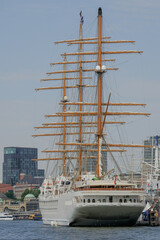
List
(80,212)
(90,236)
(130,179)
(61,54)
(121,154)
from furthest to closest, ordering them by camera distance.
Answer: (61,54) < (121,154) < (130,179) < (80,212) < (90,236)

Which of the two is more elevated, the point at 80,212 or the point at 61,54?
the point at 61,54

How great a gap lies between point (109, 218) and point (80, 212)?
4154 mm

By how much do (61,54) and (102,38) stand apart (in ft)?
79.0

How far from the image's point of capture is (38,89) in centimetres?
13362

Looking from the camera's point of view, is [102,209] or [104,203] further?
[102,209]

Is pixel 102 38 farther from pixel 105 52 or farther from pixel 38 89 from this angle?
pixel 38 89

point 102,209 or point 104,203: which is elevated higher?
point 104,203

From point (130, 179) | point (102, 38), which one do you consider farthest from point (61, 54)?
point (130, 179)

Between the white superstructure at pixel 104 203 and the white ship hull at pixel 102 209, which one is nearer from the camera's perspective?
the white ship hull at pixel 102 209

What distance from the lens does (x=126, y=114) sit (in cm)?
10469

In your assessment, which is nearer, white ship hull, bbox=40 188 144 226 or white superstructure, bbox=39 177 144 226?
white ship hull, bbox=40 188 144 226

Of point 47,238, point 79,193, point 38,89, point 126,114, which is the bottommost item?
point 47,238

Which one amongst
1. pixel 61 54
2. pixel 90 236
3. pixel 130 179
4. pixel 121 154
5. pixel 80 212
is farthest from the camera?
pixel 61 54

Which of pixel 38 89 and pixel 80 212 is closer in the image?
pixel 80 212
